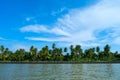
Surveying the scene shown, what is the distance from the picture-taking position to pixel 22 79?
48.2 meters

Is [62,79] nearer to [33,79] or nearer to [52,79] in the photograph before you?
[52,79]

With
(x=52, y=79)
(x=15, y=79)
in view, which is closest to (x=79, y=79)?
(x=52, y=79)

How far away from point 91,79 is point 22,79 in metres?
13.3

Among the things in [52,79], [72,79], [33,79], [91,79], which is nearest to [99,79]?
[91,79]

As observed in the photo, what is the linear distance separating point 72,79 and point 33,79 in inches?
300

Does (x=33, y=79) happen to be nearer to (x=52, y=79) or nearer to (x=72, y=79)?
(x=52, y=79)

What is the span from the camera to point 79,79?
1918 inches

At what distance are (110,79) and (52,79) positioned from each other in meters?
11.2

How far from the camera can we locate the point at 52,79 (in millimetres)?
48094

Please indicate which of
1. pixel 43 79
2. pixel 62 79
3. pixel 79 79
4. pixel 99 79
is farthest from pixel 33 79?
pixel 99 79

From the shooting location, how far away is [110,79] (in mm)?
48250

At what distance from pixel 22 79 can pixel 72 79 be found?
974cm

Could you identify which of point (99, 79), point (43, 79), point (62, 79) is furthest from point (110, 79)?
point (43, 79)

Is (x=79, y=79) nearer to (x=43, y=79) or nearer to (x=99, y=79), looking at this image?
(x=99, y=79)
